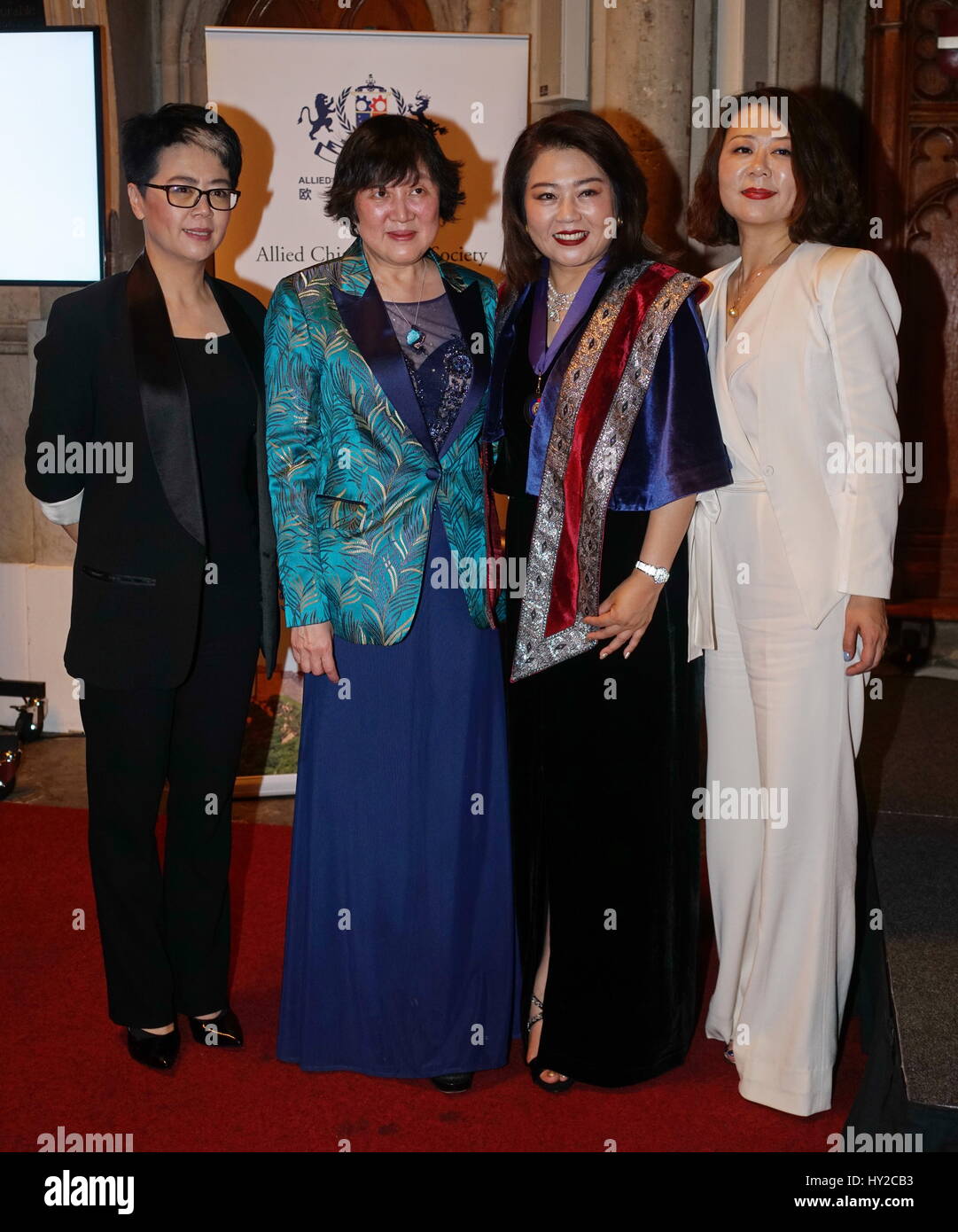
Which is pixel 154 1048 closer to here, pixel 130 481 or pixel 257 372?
Answer: pixel 130 481

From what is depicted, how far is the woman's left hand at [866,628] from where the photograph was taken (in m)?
2.33

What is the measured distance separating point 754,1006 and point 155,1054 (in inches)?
48.2

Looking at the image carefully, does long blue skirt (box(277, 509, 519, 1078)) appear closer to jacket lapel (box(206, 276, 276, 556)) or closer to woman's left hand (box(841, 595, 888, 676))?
jacket lapel (box(206, 276, 276, 556))

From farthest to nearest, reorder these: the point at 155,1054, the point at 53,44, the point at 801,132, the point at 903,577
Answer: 1. the point at 903,577
2. the point at 53,44
3. the point at 155,1054
4. the point at 801,132

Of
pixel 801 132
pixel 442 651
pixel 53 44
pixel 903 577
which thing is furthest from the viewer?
pixel 903 577

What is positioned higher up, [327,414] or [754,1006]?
[327,414]

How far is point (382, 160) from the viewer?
2.33 metres

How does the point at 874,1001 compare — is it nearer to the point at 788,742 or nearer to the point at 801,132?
the point at 788,742

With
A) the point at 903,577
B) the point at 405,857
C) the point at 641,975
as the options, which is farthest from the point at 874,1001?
the point at 903,577

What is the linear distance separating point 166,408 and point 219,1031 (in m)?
1.32

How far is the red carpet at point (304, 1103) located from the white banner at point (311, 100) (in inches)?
96.1

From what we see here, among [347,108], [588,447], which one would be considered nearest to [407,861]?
[588,447]

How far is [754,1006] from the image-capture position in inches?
98.9

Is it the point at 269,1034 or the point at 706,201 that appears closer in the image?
the point at 706,201
